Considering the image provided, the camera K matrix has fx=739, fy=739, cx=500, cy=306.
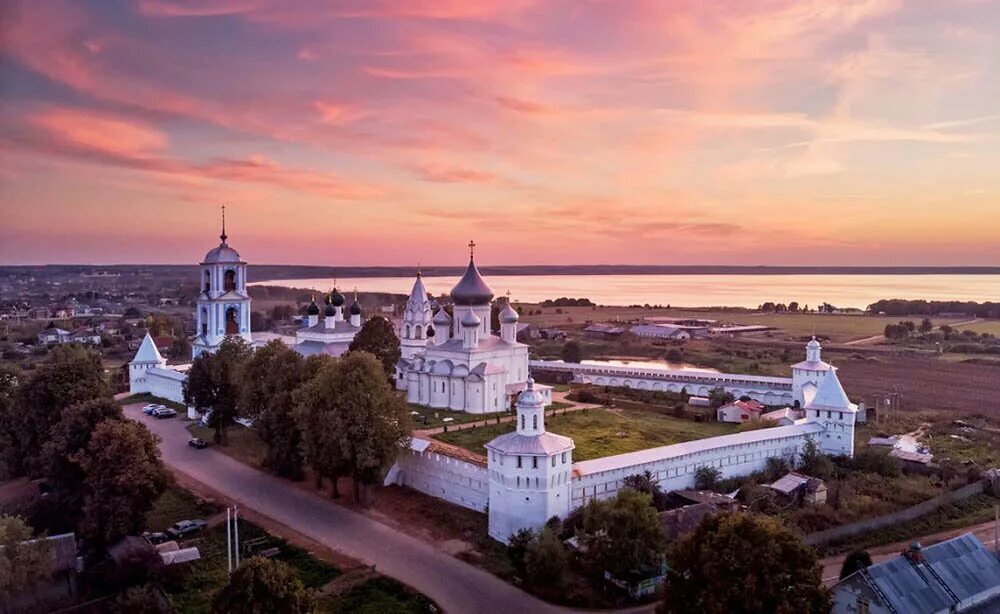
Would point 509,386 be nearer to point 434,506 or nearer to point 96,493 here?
point 434,506

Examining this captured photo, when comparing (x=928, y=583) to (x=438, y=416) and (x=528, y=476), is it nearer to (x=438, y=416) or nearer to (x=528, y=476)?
(x=528, y=476)

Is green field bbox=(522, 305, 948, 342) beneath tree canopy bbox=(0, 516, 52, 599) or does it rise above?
above

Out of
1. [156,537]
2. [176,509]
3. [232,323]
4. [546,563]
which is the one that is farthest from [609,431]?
[232,323]

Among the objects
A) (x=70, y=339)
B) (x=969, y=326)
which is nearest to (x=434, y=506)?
(x=70, y=339)

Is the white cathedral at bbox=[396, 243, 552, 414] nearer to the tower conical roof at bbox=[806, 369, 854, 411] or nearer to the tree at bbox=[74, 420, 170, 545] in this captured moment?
the tower conical roof at bbox=[806, 369, 854, 411]

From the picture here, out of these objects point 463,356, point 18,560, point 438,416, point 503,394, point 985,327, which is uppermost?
point 463,356

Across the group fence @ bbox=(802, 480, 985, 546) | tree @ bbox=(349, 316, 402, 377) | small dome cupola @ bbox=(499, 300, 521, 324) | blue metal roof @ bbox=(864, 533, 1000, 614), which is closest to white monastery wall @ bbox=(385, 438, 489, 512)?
fence @ bbox=(802, 480, 985, 546)
